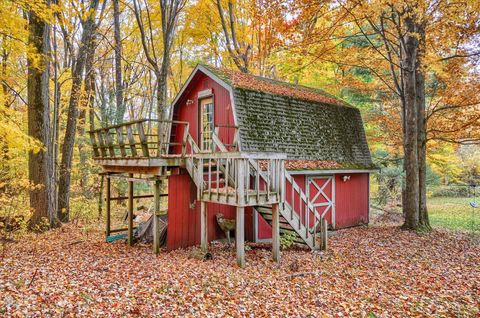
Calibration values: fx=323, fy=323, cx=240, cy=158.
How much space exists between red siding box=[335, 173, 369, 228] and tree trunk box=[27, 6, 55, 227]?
10.5 meters

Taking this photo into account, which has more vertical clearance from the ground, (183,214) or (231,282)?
(183,214)

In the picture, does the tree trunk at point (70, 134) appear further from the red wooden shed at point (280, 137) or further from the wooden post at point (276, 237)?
the wooden post at point (276, 237)

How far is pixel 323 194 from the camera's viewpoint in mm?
12594

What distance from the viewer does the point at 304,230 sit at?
30.4 feet

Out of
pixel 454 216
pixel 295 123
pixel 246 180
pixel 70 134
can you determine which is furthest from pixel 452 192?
pixel 70 134

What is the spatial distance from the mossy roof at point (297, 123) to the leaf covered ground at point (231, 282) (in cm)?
344

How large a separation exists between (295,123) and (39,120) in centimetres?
844

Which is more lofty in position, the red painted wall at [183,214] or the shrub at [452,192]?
the red painted wall at [183,214]

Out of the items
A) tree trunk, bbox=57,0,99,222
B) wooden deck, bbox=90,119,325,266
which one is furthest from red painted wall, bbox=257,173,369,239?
tree trunk, bbox=57,0,99,222

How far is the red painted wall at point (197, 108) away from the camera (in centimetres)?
1068

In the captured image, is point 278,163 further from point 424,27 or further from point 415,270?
point 424,27

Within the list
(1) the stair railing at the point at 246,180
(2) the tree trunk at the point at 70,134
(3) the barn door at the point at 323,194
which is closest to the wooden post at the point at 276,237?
(1) the stair railing at the point at 246,180

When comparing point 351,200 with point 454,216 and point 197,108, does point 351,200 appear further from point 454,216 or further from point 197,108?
point 454,216

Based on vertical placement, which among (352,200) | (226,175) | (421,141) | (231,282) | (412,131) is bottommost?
(231,282)
